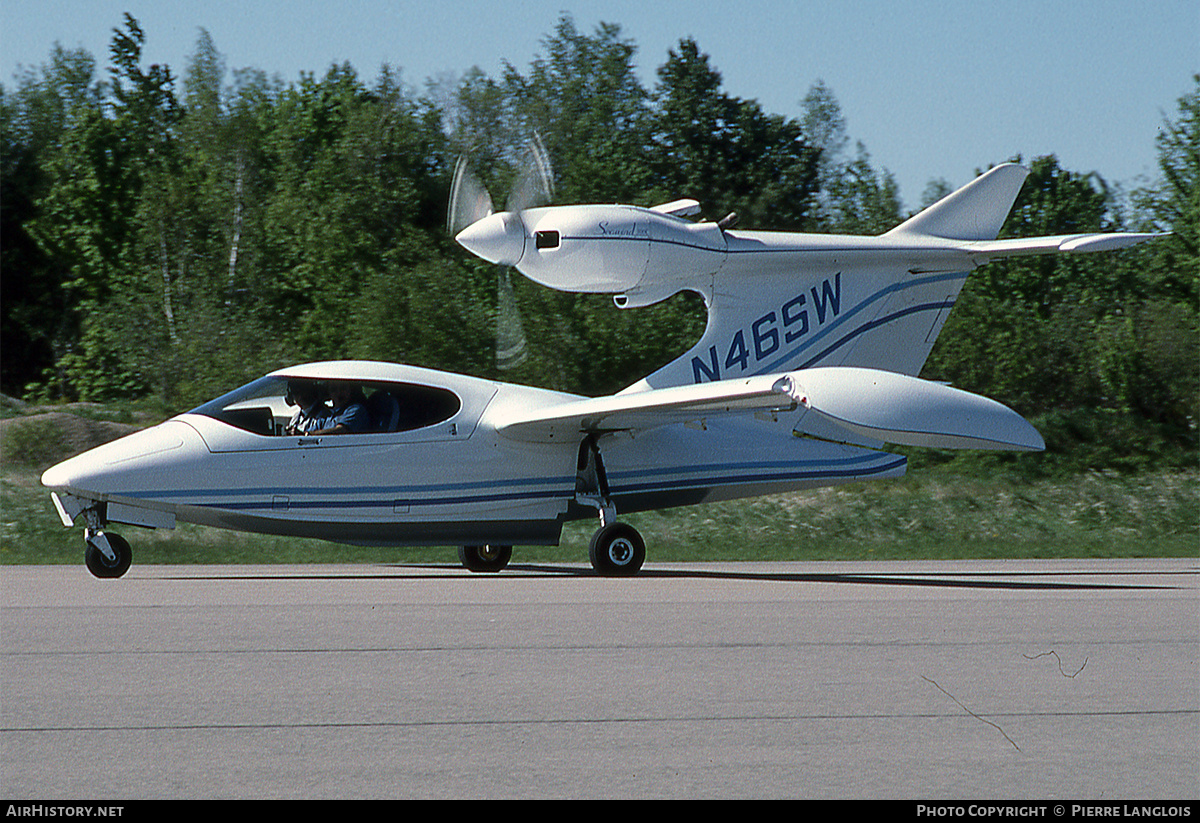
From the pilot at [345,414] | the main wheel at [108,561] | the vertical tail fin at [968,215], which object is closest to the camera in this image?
the main wheel at [108,561]

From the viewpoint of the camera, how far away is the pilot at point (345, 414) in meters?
12.9

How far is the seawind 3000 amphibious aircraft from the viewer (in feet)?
39.4

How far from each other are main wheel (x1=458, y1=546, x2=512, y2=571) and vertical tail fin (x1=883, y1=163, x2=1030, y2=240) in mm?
5865

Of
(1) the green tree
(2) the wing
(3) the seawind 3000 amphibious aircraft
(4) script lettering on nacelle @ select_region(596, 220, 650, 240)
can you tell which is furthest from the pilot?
(1) the green tree

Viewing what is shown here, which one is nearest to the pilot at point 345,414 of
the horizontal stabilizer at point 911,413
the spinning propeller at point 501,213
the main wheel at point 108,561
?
the spinning propeller at point 501,213

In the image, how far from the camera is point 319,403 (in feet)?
42.5

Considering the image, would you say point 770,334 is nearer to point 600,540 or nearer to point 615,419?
point 615,419

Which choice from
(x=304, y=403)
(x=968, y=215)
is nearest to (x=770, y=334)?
(x=968, y=215)

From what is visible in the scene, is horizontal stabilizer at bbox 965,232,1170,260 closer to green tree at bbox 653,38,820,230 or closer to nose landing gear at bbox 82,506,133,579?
nose landing gear at bbox 82,506,133,579

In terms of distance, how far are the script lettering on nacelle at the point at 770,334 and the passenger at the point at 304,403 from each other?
4.25 meters

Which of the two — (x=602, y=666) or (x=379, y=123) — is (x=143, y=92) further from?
(x=602, y=666)

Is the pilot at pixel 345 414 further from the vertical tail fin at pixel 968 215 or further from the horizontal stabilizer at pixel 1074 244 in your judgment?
the horizontal stabilizer at pixel 1074 244

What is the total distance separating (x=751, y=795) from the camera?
13.7 feet
